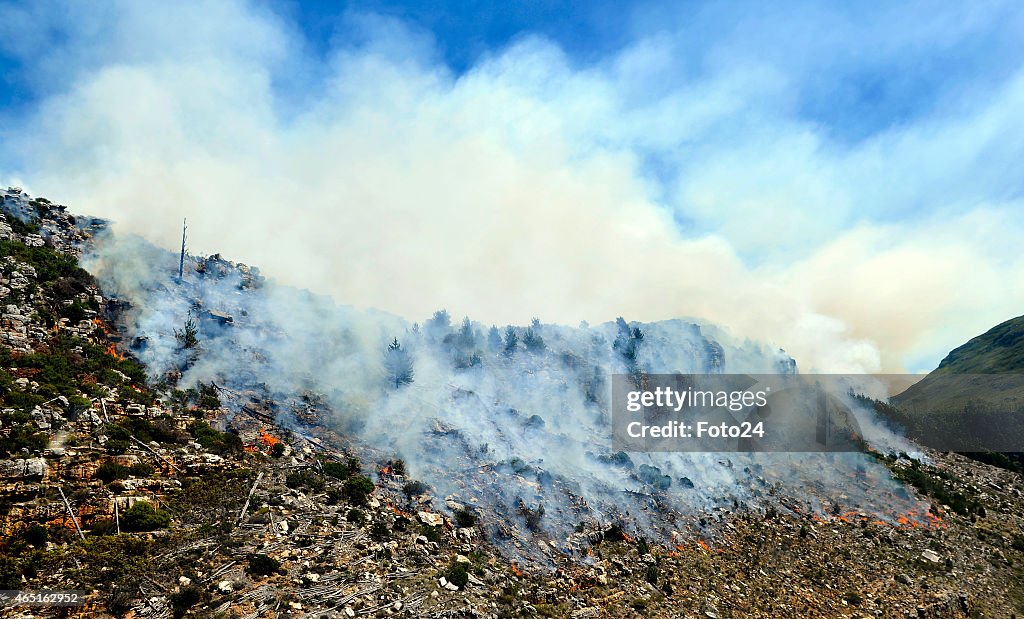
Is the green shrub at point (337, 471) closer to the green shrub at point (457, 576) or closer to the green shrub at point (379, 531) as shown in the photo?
the green shrub at point (379, 531)

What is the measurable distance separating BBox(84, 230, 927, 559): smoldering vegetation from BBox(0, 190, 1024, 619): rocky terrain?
4.05ft

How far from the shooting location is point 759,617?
29.8 meters

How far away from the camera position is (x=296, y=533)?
26.1 meters

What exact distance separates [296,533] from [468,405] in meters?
24.0

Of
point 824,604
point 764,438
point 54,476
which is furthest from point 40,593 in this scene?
point 764,438

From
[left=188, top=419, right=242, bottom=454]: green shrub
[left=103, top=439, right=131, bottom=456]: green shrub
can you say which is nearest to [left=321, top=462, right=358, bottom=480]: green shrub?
[left=188, top=419, right=242, bottom=454]: green shrub

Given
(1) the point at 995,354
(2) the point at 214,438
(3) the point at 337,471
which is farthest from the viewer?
(1) the point at 995,354

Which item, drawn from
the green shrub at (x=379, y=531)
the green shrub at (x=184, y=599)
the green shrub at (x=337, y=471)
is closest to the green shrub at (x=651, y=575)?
the green shrub at (x=379, y=531)

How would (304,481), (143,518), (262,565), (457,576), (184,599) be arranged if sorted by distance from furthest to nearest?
(304,481) < (457,576) < (143,518) < (262,565) < (184,599)

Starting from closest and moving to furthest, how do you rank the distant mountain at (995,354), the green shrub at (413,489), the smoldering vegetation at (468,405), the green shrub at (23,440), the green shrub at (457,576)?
the green shrub at (23,440)
the green shrub at (457,576)
the green shrub at (413,489)
the smoldering vegetation at (468,405)
the distant mountain at (995,354)

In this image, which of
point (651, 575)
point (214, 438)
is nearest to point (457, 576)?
point (651, 575)

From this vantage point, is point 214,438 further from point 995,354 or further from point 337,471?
point 995,354

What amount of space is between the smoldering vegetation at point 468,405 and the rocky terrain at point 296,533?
1.24 m

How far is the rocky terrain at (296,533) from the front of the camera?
2145 centimetres
